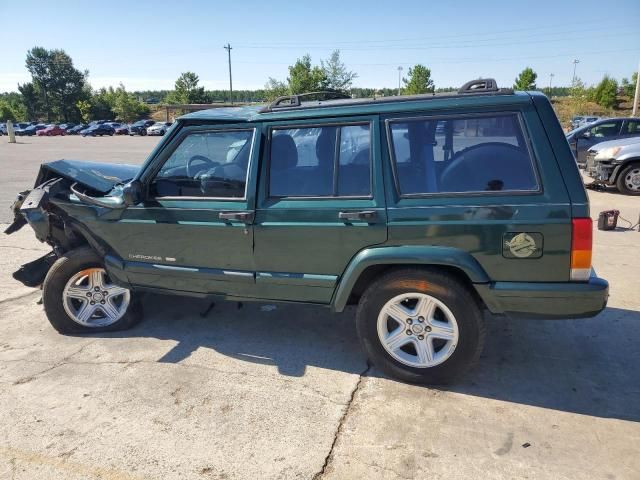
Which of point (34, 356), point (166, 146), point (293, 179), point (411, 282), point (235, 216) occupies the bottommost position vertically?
point (34, 356)

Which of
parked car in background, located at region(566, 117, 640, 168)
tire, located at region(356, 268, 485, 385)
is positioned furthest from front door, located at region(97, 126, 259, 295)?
parked car in background, located at region(566, 117, 640, 168)

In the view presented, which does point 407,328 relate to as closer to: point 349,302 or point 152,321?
point 349,302

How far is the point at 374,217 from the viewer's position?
2.99 m

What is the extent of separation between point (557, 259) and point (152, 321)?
11.2 ft

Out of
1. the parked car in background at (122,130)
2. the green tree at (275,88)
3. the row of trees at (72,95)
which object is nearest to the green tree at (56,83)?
the row of trees at (72,95)

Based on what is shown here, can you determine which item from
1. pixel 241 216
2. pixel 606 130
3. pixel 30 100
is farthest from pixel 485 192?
pixel 30 100

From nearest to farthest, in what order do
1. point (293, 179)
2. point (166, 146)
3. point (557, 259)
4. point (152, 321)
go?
point (557, 259), point (293, 179), point (166, 146), point (152, 321)

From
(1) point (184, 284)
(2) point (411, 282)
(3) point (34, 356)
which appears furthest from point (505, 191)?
(3) point (34, 356)

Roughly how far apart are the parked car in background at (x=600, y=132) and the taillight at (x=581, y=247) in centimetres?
1131

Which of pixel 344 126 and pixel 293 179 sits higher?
pixel 344 126

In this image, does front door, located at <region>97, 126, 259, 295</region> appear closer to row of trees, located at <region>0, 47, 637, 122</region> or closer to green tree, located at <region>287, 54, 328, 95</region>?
green tree, located at <region>287, 54, 328, 95</region>

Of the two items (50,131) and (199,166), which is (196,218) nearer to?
(199,166)

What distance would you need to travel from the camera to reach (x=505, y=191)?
2.80 m

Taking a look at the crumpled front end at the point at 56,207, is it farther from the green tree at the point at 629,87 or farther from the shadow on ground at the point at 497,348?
the green tree at the point at 629,87
